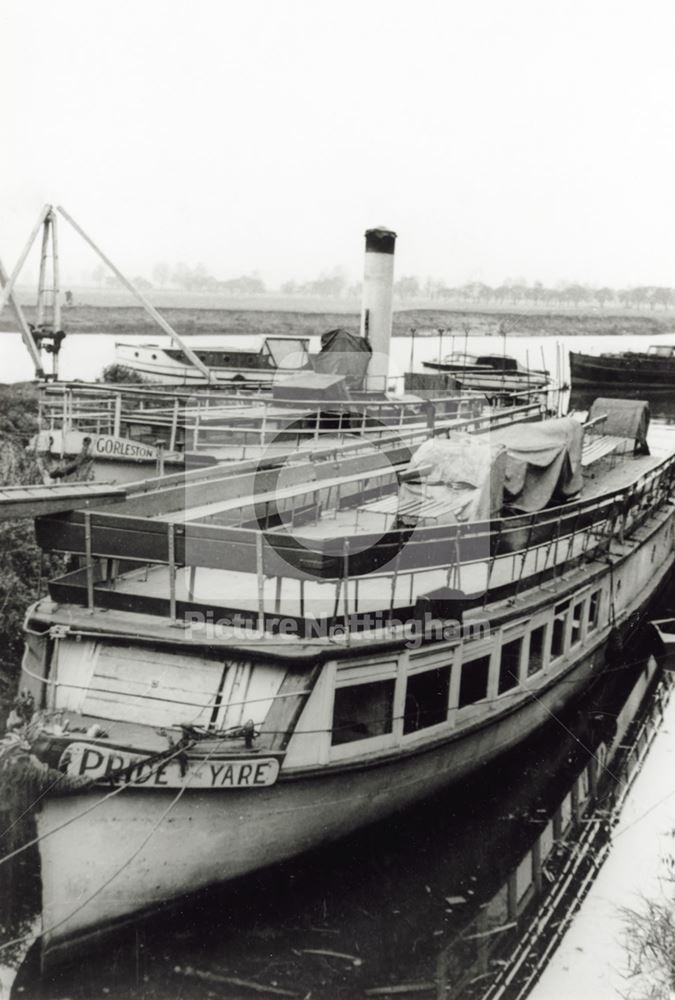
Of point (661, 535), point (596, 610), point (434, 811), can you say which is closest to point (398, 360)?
point (661, 535)

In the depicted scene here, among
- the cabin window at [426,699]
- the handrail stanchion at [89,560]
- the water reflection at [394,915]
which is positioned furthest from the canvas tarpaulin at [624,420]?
the handrail stanchion at [89,560]

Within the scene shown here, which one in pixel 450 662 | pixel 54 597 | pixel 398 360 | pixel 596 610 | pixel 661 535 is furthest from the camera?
pixel 398 360

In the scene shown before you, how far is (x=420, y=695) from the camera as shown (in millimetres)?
10836

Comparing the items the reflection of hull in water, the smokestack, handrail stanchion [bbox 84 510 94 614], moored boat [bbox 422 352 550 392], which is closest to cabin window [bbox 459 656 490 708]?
the reflection of hull in water

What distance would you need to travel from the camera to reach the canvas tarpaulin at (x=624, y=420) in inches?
926

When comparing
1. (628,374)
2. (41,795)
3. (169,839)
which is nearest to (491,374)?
(628,374)

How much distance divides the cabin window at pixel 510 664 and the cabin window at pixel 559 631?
56.4 inches

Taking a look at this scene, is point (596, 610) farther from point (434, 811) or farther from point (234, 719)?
point (234, 719)

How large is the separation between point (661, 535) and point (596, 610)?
611 centimetres

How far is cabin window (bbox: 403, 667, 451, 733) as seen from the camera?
10680 millimetres

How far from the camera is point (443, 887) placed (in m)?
10.6

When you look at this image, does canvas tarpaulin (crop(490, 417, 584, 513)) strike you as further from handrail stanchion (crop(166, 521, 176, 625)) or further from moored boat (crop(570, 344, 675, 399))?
moored boat (crop(570, 344, 675, 399))

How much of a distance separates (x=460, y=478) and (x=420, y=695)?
354cm

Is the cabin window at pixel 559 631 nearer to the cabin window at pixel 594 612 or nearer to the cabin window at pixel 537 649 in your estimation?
the cabin window at pixel 537 649
